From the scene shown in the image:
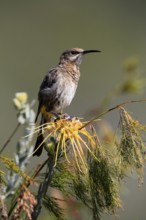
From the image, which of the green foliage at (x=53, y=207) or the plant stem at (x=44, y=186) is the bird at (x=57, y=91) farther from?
the plant stem at (x=44, y=186)

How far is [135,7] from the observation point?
17.3m

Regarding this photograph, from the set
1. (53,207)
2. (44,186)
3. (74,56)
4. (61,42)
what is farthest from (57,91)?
(61,42)

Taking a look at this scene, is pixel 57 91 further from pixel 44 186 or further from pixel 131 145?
pixel 44 186

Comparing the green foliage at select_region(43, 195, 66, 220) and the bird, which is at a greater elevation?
the bird

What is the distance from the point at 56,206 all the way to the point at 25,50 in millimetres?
10691

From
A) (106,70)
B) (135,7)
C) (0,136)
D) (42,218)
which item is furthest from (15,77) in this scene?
(42,218)

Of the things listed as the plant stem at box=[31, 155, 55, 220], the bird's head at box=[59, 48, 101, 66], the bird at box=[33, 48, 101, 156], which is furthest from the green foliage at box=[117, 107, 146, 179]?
the bird's head at box=[59, 48, 101, 66]

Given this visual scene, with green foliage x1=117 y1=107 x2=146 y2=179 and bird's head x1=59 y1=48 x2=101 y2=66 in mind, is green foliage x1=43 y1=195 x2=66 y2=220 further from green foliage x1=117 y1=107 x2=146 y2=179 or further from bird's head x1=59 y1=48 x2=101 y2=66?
bird's head x1=59 y1=48 x2=101 y2=66

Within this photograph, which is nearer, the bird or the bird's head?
the bird

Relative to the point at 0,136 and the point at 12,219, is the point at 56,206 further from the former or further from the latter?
the point at 0,136

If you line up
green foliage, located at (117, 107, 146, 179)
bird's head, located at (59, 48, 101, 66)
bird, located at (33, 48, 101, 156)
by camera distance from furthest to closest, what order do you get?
bird's head, located at (59, 48, 101, 66), bird, located at (33, 48, 101, 156), green foliage, located at (117, 107, 146, 179)

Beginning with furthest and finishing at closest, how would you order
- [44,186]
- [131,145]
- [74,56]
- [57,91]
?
1. [74,56]
2. [57,91]
3. [131,145]
4. [44,186]

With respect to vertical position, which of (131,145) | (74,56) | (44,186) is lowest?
(44,186)

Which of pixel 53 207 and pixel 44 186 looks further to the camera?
pixel 53 207
